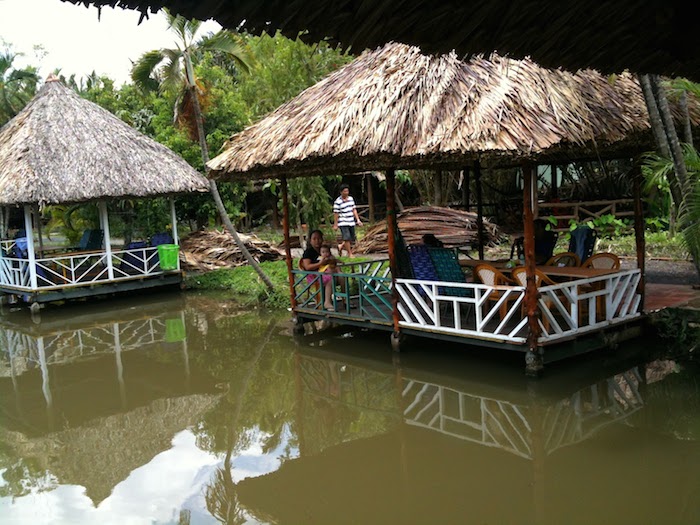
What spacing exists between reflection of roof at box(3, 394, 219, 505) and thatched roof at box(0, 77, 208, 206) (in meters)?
7.15

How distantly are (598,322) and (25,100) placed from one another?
28333 mm

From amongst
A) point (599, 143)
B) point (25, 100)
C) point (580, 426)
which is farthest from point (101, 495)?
point (25, 100)

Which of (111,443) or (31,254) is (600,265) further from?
(31,254)

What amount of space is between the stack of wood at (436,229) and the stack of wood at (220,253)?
92.2 inches

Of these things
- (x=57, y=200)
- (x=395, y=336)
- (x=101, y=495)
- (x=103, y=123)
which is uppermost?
(x=103, y=123)

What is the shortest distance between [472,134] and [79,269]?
10111 mm

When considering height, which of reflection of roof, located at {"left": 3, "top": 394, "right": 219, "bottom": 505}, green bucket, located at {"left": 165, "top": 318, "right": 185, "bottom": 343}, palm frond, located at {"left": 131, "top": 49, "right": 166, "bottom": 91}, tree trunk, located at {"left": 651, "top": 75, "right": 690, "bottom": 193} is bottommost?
reflection of roof, located at {"left": 3, "top": 394, "right": 219, "bottom": 505}

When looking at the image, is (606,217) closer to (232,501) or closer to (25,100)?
(232,501)

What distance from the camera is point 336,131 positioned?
780cm

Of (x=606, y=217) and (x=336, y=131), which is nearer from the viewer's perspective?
(x=336, y=131)

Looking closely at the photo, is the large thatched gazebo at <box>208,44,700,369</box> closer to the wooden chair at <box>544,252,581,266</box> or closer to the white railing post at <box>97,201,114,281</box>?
the wooden chair at <box>544,252,581,266</box>

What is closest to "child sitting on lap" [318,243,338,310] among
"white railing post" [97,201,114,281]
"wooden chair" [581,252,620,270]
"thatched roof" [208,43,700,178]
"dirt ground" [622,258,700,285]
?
"thatched roof" [208,43,700,178]

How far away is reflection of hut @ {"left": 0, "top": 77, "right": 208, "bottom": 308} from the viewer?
1292cm

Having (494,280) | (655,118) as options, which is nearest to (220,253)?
(494,280)
